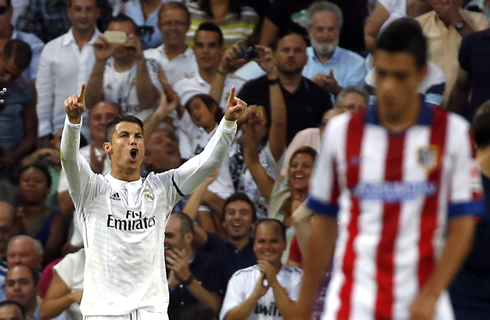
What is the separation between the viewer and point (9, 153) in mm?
9258

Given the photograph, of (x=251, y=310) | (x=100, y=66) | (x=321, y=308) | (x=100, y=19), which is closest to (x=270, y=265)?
(x=251, y=310)

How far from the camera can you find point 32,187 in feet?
28.7

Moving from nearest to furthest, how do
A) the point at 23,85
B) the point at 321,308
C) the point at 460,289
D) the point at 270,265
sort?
1. the point at 460,289
2. the point at 321,308
3. the point at 270,265
4. the point at 23,85

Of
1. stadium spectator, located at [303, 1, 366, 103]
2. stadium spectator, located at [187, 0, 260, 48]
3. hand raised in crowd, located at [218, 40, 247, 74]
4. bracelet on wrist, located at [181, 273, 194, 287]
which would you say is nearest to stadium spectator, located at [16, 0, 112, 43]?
stadium spectator, located at [187, 0, 260, 48]

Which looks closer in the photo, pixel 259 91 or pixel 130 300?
pixel 130 300

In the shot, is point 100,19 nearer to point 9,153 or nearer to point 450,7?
point 9,153

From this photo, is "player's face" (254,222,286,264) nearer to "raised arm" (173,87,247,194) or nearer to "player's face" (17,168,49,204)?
"raised arm" (173,87,247,194)

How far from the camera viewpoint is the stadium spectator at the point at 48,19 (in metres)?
10.1

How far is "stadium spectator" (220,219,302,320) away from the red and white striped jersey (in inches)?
154

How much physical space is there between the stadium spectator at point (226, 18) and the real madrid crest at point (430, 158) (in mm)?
6565

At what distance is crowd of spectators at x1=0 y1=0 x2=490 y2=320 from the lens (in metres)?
7.94

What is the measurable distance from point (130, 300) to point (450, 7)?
4463 millimetres

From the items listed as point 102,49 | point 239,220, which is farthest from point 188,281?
point 102,49

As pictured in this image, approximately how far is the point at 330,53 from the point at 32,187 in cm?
320
